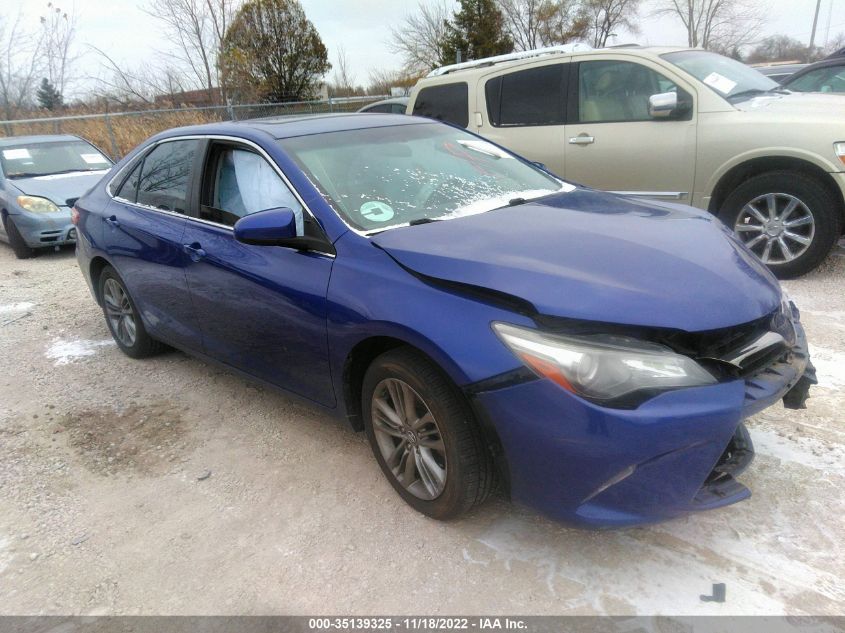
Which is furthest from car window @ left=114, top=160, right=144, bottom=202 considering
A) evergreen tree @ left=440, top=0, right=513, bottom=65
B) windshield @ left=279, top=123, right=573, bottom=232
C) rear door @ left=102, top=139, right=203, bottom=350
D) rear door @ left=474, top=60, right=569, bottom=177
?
evergreen tree @ left=440, top=0, right=513, bottom=65

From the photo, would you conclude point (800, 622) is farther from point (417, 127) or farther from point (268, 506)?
point (417, 127)

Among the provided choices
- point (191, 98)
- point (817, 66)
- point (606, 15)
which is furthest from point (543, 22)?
point (817, 66)

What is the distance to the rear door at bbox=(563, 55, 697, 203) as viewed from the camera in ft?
17.5

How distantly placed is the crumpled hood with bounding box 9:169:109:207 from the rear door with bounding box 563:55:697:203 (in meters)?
5.95

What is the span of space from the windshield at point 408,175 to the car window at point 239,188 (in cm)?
16

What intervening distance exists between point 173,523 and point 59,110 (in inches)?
925

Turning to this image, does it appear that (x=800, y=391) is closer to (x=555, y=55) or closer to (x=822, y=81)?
(x=555, y=55)

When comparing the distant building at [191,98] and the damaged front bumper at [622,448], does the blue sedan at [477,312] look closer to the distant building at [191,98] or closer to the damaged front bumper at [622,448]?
the damaged front bumper at [622,448]

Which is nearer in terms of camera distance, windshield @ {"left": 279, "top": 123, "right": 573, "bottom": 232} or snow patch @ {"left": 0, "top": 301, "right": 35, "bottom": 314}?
windshield @ {"left": 279, "top": 123, "right": 573, "bottom": 232}

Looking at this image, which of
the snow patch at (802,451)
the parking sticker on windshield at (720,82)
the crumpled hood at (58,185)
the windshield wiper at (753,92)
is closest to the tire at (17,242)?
the crumpled hood at (58,185)

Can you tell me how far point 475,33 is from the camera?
32719mm

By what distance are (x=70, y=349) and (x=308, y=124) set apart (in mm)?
2899

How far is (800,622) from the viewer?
2002mm

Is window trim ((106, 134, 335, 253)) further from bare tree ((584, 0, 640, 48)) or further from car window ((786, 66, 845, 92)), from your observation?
bare tree ((584, 0, 640, 48))
